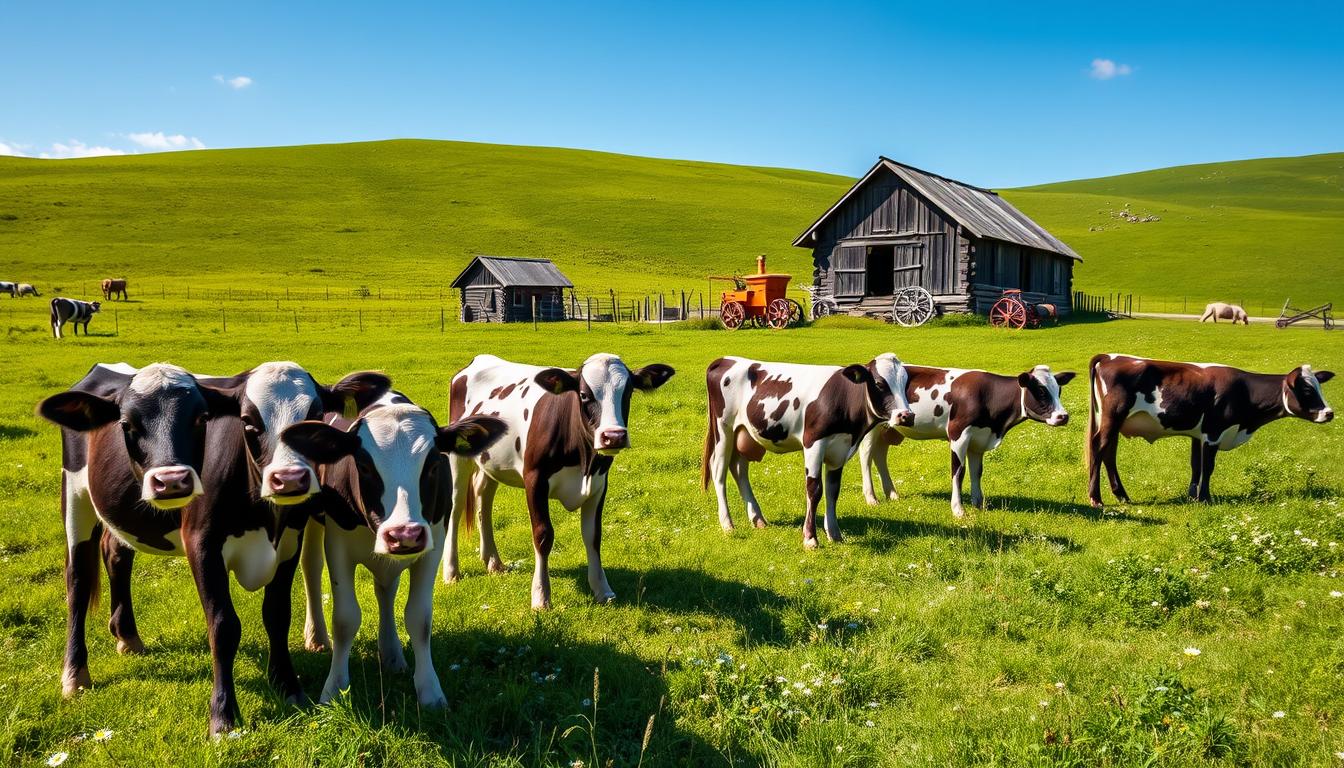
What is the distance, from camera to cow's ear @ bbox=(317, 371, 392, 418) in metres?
5.40

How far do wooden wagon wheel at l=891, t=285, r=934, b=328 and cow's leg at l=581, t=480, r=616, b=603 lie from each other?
28.7 meters

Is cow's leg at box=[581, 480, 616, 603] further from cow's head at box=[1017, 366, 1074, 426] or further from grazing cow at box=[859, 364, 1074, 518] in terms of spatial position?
cow's head at box=[1017, 366, 1074, 426]

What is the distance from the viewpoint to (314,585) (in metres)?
5.42

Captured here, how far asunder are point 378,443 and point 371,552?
796 mm

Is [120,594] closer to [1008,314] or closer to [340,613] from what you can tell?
[340,613]

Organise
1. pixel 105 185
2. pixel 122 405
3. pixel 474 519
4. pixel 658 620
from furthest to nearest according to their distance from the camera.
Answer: pixel 105 185
pixel 474 519
pixel 658 620
pixel 122 405

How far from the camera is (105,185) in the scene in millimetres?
87625

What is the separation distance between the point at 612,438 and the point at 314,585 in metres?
2.22

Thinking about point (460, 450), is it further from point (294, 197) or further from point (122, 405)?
point (294, 197)

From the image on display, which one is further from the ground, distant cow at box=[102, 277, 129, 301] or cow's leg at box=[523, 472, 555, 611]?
distant cow at box=[102, 277, 129, 301]

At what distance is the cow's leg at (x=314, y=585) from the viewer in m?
5.23

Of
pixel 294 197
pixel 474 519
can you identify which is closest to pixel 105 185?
pixel 294 197

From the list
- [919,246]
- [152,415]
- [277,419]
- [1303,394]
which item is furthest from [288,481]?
[919,246]

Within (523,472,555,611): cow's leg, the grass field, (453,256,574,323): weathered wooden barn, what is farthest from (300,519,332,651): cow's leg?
(453,256,574,323): weathered wooden barn
